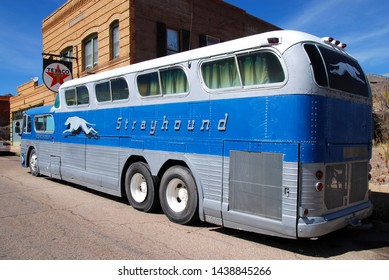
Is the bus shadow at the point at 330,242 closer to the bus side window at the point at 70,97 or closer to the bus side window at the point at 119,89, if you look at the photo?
the bus side window at the point at 119,89

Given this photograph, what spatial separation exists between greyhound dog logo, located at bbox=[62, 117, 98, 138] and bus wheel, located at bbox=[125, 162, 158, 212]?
1864mm

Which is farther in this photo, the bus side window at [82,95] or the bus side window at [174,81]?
the bus side window at [82,95]

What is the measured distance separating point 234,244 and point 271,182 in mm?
1155

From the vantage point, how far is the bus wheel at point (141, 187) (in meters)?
7.14

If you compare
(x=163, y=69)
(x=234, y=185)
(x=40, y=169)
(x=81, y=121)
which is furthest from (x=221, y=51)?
(x=40, y=169)

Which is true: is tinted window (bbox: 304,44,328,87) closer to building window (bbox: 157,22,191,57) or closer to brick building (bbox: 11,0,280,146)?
brick building (bbox: 11,0,280,146)

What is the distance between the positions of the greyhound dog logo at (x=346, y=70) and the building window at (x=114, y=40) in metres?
12.7

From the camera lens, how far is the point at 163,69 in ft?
22.7

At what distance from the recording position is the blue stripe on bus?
16.0 ft

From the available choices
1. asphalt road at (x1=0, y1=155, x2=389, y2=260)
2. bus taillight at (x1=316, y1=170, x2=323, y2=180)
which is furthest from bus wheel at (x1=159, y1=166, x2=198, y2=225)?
bus taillight at (x1=316, y1=170, x2=323, y2=180)

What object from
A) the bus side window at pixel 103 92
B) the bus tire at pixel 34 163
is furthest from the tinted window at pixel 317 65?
the bus tire at pixel 34 163

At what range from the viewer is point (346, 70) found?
567 centimetres

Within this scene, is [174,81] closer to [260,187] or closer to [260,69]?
[260,69]

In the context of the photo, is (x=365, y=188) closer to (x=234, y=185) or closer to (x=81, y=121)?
(x=234, y=185)
